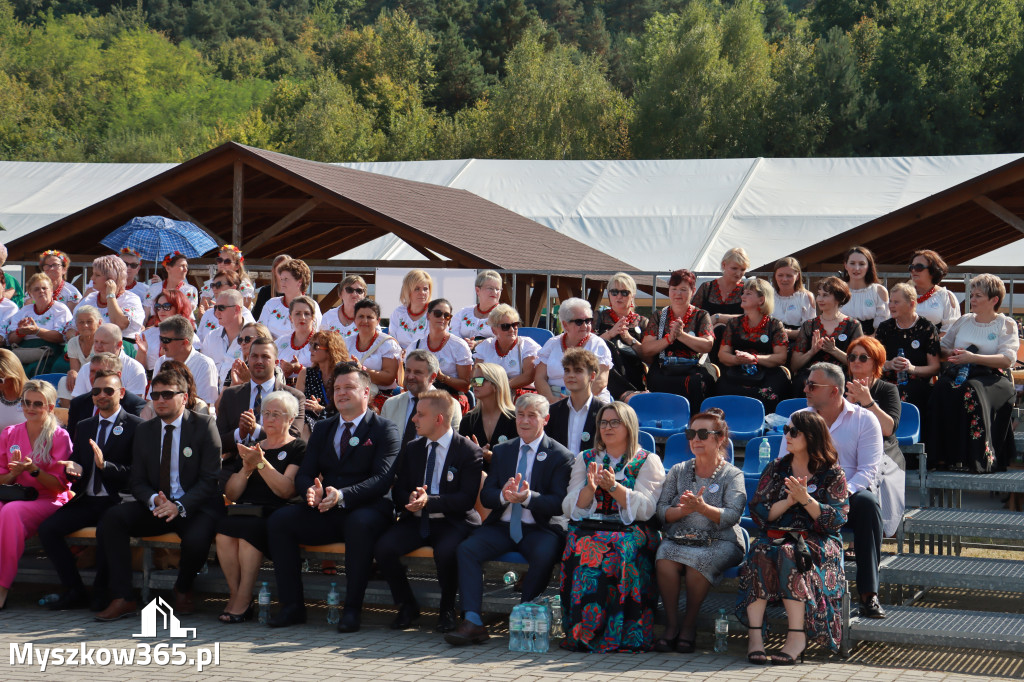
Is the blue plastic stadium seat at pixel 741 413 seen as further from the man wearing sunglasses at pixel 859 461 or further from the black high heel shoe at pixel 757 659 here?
the black high heel shoe at pixel 757 659

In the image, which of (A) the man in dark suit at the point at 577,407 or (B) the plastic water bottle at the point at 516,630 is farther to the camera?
(A) the man in dark suit at the point at 577,407

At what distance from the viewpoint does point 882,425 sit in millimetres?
7664

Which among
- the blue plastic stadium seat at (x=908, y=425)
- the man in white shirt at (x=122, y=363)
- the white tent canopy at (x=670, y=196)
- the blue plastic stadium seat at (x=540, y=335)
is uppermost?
the white tent canopy at (x=670, y=196)

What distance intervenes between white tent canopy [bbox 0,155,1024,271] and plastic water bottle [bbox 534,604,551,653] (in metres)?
15.2

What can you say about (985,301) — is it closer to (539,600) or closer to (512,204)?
(539,600)

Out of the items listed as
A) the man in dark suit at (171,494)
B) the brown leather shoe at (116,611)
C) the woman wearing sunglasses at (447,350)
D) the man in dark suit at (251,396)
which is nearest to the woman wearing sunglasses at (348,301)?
the woman wearing sunglasses at (447,350)

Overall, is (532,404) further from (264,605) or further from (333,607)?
(264,605)

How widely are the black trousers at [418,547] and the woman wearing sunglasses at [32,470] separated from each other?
2.34m

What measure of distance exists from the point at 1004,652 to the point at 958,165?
65.2ft

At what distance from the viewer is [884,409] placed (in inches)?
312

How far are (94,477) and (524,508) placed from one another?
304cm

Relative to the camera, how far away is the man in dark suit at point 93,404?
8.25m

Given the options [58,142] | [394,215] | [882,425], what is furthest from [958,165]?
[58,142]

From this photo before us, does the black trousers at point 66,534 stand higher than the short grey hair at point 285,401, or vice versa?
the short grey hair at point 285,401
